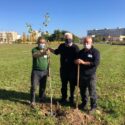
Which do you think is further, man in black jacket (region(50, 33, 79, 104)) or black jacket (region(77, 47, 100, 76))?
man in black jacket (region(50, 33, 79, 104))

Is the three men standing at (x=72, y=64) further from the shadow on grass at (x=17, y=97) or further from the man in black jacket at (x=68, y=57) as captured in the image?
the shadow on grass at (x=17, y=97)

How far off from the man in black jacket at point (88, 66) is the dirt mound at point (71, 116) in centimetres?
61

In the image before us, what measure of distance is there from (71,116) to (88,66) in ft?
4.54

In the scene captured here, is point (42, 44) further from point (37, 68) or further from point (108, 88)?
point (108, 88)

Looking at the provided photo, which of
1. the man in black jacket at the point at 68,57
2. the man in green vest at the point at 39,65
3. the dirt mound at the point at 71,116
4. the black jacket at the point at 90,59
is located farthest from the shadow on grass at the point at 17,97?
the black jacket at the point at 90,59

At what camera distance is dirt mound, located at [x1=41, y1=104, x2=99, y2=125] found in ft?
28.6

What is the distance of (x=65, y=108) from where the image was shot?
996 centimetres

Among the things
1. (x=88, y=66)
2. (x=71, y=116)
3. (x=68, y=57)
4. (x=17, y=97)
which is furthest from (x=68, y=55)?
(x=17, y=97)

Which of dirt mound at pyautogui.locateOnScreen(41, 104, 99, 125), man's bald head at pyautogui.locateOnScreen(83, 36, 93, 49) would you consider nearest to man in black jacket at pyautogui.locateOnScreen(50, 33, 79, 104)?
man's bald head at pyautogui.locateOnScreen(83, 36, 93, 49)

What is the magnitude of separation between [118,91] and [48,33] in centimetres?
460

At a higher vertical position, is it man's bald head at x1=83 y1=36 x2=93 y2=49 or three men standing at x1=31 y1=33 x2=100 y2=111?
man's bald head at x1=83 y1=36 x2=93 y2=49

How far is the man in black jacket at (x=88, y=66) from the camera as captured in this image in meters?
9.22

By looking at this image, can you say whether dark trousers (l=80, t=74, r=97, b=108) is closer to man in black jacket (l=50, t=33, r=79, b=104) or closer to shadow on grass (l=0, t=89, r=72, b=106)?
man in black jacket (l=50, t=33, r=79, b=104)

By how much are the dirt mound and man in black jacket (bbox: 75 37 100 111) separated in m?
0.61
